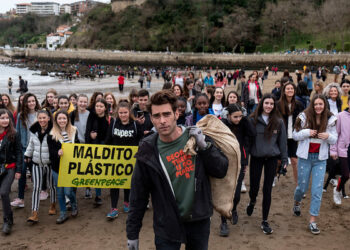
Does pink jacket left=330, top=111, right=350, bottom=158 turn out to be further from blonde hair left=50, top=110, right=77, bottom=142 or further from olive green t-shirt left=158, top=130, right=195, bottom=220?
blonde hair left=50, top=110, right=77, bottom=142

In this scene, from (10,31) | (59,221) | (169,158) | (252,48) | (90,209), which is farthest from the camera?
(10,31)

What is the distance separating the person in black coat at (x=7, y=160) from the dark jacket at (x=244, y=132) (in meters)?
3.31

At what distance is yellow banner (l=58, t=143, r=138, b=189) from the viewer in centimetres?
546

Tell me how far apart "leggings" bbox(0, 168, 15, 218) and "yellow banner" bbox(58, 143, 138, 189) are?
0.92 m

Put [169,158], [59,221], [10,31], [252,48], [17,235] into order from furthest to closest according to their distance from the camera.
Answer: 1. [10,31]
2. [252,48]
3. [59,221]
4. [17,235]
5. [169,158]

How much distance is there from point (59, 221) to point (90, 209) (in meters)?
0.69

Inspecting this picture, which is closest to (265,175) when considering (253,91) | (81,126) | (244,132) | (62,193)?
(244,132)

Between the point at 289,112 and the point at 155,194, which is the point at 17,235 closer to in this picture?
the point at 155,194

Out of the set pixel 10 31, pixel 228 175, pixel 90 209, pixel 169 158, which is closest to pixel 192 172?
pixel 169 158

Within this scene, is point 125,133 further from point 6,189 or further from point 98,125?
point 6,189

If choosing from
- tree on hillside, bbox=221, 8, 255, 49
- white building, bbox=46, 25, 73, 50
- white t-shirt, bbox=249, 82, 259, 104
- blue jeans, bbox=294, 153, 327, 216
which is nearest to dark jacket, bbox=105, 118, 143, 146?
blue jeans, bbox=294, 153, 327, 216

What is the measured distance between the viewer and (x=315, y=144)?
4.85m

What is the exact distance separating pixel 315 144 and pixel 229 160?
269 centimetres

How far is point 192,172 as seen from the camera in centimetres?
253
